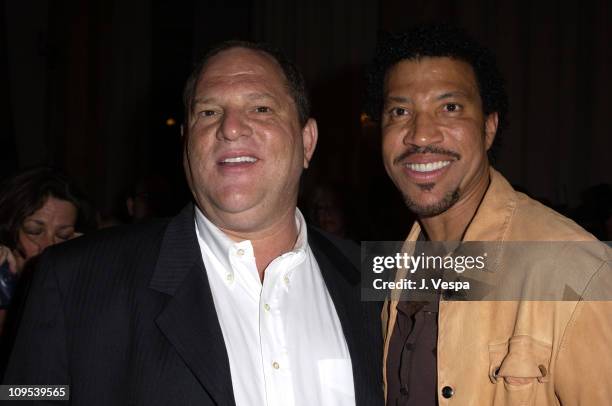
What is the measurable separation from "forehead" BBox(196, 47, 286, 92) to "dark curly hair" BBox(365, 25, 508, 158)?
0.50 m

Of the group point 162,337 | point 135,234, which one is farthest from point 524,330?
point 135,234

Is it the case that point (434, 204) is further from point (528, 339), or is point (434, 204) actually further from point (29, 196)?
point (29, 196)

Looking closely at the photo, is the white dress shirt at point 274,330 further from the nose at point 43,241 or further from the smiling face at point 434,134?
the nose at point 43,241

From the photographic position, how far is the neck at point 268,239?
213 centimetres

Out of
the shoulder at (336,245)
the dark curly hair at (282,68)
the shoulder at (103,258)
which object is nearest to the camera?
the shoulder at (103,258)

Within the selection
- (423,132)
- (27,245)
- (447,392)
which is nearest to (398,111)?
(423,132)

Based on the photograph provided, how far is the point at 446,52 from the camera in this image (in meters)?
2.29

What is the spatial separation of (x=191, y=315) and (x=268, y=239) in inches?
18.4

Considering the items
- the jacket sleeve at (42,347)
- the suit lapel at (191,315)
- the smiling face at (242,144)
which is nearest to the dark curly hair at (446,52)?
the smiling face at (242,144)

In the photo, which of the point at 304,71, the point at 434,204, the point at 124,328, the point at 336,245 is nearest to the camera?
the point at 124,328

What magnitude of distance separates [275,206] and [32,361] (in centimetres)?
89

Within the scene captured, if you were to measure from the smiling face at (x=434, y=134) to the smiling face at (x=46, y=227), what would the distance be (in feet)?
5.81

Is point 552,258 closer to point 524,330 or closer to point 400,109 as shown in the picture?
point 524,330

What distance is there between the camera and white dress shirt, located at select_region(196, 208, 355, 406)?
1834mm
